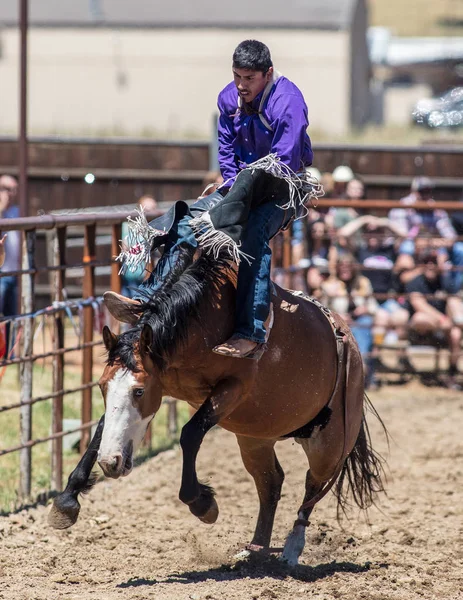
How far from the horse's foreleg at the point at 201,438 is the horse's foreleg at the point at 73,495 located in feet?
1.34

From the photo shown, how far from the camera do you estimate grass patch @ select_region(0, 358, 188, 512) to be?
6.46 meters

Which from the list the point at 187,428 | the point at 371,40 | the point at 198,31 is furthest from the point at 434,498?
the point at 371,40

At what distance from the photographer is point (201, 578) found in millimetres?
4711

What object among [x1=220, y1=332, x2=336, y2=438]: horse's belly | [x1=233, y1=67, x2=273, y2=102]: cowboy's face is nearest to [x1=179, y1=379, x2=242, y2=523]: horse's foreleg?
[x1=220, y1=332, x2=336, y2=438]: horse's belly

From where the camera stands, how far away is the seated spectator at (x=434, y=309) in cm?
1024

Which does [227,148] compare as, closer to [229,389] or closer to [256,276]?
[256,276]

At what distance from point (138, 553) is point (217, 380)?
1.20 metres

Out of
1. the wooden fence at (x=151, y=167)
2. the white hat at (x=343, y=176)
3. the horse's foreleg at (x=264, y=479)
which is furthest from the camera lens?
the wooden fence at (x=151, y=167)

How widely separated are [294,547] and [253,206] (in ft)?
5.59

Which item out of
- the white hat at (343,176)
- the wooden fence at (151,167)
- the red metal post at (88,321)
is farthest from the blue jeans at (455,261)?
the red metal post at (88,321)

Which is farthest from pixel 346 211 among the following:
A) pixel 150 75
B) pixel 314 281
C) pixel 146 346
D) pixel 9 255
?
pixel 150 75

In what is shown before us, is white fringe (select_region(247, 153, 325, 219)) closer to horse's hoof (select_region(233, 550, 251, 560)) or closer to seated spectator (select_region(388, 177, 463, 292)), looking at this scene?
horse's hoof (select_region(233, 550, 251, 560))

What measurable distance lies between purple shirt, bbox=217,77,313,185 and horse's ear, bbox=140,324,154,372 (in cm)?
103

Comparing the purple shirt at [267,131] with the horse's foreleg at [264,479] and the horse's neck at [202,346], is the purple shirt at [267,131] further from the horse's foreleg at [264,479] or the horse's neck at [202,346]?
the horse's foreleg at [264,479]
